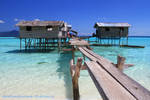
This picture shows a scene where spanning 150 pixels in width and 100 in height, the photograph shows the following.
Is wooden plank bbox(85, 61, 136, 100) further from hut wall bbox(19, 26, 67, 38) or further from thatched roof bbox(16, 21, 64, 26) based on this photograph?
hut wall bbox(19, 26, 67, 38)

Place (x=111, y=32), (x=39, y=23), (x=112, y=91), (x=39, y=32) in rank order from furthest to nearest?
(x=111, y=32), (x=39, y=32), (x=39, y=23), (x=112, y=91)

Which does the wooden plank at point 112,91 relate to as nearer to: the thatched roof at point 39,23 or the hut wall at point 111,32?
the thatched roof at point 39,23

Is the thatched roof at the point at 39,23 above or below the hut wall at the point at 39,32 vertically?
above

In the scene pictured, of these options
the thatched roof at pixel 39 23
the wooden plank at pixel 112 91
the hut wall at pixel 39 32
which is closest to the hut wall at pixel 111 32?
the thatched roof at pixel 39 23

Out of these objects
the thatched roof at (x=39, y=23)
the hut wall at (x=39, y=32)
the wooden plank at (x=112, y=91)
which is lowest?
the wooden plank at (x=112, y=91)

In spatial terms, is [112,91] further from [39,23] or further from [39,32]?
[39,23]

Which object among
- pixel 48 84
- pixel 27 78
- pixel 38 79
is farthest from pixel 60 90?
pixel 27 78

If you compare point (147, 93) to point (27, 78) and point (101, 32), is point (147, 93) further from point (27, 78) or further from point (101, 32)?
point (101, 32)

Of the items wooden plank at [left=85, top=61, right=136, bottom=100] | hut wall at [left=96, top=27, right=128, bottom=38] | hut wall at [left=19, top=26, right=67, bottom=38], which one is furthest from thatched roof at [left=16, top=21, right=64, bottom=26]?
wooden plank at [left=85, top=61, right=136, bottom=100]

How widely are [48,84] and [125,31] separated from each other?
61.1 ft

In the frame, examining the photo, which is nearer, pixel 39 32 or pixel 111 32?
pixel 39 32

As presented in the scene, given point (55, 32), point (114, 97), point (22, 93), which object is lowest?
point (22, 93)

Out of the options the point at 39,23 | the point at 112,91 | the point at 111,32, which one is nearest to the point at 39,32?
the point at 39,23

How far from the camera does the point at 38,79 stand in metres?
7.01
